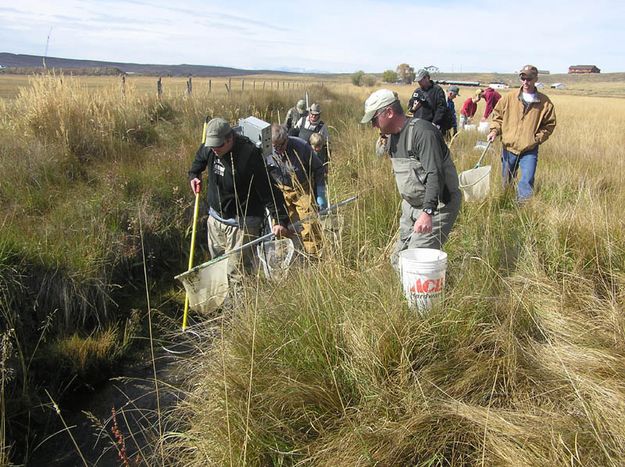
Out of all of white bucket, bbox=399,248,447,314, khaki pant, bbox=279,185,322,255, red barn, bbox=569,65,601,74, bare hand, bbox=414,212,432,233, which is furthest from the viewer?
red barn, bbox=569,65,601,74

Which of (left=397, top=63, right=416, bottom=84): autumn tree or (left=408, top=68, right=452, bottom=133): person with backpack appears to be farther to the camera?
(left=397, top=63, right=416, bottom=84): autumn tree

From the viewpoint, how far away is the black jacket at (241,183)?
430 cm

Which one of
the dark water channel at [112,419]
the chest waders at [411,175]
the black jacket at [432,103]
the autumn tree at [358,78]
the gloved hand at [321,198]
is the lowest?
the dark water channel at [112,419]

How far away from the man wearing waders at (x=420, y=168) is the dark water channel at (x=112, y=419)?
6.78 ft

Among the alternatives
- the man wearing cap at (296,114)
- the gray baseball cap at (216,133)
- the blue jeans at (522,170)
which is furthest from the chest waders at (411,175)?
the man wearing cap at (296,114)

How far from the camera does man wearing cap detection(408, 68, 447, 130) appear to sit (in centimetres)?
770

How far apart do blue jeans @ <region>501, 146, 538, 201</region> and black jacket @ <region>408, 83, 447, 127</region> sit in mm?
2000

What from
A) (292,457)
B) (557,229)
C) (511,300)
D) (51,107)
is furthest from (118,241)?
(557,229)

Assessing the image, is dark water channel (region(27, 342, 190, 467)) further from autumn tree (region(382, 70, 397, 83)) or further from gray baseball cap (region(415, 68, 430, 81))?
autumn tree (region(382, 70, 397, 83))

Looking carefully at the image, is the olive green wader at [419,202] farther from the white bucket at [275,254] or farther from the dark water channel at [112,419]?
the dark water channel at [112,419]

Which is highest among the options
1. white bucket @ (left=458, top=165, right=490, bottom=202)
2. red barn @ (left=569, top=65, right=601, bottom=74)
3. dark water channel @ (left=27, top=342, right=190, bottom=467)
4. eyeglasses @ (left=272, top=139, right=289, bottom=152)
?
red barn @ (left=569, top=65, right=601, bottom=74)

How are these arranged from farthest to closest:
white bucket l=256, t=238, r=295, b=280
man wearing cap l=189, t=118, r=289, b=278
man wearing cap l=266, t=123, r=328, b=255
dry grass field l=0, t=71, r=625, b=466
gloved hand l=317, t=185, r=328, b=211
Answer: gloved hand l=317, t=185, r=328, b=211 → man wearing cap l=266, t=123, r=328, b=255 → man wearing cap l=189, t=118, r=289, b=278 → white bucket l=256, t=238, r=295, b=280 → dry grass field l=0, t=71, r=625, b=466

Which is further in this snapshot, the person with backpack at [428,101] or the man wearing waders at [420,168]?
the person with backpack at [428,101]

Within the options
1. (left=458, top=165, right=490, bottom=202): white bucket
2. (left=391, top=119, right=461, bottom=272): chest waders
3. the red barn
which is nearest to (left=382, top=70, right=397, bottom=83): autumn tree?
the red barn
